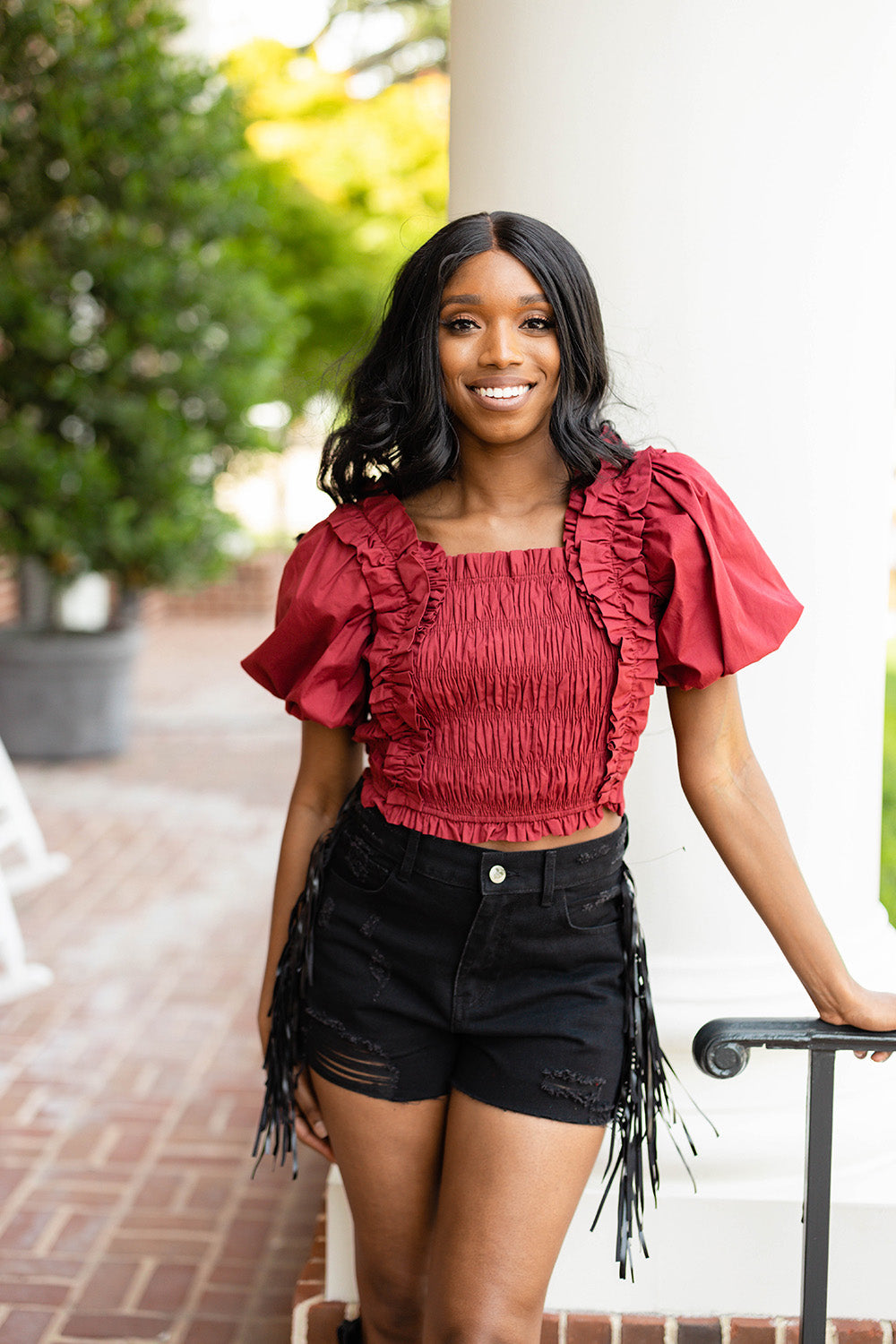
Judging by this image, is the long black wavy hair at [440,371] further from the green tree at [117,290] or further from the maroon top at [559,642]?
the green tree at [117,290]

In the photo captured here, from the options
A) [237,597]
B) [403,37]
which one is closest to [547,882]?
[237,597]

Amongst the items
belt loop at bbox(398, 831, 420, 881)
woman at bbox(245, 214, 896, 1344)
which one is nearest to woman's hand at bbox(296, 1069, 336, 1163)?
woman at bbox(245, 214, 896, 1344)

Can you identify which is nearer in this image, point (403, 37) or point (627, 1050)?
point (627, 1050)

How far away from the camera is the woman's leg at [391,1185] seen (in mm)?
1845

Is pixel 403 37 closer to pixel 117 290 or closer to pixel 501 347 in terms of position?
pixel 117 290

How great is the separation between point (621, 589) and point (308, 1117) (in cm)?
95

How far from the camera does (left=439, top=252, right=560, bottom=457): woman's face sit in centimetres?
178

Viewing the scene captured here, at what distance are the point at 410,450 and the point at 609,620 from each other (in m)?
0.40

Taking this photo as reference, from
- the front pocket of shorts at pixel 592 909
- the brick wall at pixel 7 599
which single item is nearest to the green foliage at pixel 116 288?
the brick wall at pixel 7 599

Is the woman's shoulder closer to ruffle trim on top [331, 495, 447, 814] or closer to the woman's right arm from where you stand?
ruffle trim on top [331, 495, 447, 814]

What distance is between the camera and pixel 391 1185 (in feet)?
6.09

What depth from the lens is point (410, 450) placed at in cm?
191

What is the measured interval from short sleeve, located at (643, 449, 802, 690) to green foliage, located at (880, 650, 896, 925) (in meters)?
2.55

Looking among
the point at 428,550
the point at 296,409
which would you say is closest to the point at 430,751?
the point at 428,550
